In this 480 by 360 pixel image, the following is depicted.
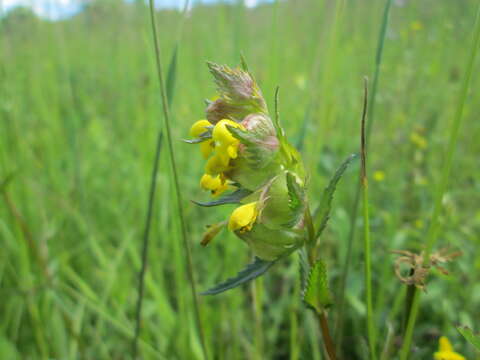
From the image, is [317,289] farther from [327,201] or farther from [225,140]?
[225,140]

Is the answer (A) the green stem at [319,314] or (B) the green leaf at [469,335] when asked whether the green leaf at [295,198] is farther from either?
(B) the green leaf at [469,335]

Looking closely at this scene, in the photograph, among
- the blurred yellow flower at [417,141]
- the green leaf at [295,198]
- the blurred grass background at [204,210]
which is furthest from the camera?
the blurred yellow flower at [417,141]

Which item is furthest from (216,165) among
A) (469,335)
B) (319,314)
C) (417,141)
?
(417,141)

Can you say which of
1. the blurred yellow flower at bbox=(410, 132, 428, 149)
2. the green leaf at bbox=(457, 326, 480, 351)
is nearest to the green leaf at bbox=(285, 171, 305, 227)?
the green leaf at bbox=(457, 326, 480, 351)

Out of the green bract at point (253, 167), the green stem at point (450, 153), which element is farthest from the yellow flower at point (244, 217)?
the green stem at point (450, 153)

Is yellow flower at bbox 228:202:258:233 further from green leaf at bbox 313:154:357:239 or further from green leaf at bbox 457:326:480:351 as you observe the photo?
green leaf at bbox 457:326:480:351

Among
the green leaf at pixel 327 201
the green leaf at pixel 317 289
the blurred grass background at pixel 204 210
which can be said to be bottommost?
the blurred grass background at pixel 204 210
